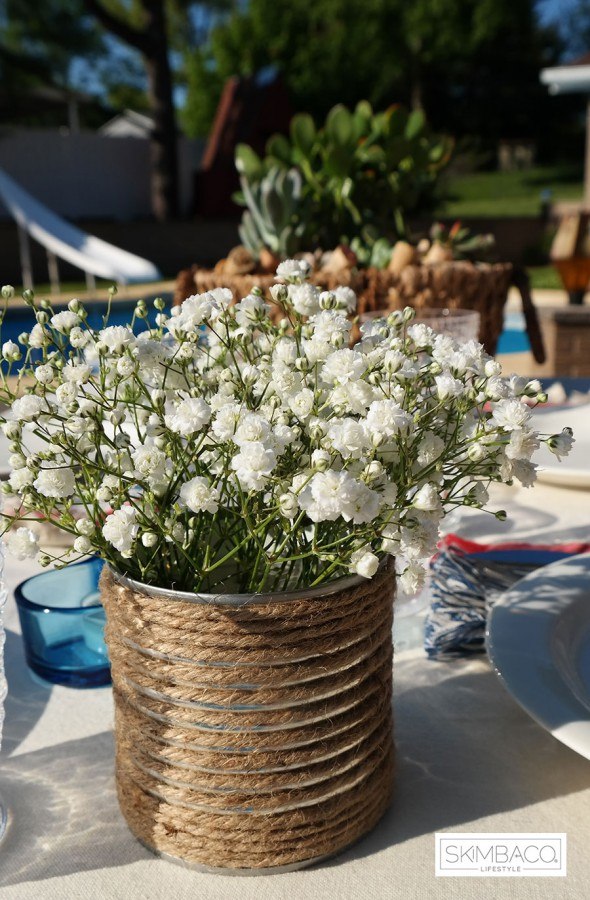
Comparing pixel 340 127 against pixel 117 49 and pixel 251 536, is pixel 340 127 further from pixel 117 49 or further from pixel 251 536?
pixel 117 49

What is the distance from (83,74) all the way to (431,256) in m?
31.1

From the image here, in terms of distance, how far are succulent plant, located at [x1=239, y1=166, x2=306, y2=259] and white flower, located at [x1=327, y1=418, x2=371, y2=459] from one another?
1.29m

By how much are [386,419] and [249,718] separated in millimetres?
189

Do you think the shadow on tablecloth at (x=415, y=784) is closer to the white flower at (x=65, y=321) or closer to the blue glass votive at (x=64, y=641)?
the blue glass votive at (x=64, y=641)

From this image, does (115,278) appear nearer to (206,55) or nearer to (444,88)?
(444,88)

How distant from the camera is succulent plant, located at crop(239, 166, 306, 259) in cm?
174

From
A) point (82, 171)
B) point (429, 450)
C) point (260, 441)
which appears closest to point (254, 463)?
point (260, 441)

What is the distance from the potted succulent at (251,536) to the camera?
1.68 feet

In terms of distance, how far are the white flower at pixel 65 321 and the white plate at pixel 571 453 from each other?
0.59m

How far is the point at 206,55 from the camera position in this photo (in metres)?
27.2

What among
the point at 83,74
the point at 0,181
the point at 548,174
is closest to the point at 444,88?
the point at 548,174

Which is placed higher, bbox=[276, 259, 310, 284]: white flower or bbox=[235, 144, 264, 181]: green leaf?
bbox=[235, 144, 264, 181]: green leaf

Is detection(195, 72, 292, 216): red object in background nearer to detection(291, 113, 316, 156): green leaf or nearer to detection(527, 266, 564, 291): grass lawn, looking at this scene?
detection(527, 266, 564, 291): grass lawn

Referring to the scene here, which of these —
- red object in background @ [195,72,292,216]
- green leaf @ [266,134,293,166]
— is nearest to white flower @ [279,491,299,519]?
green leaf @ [266,134,293,166]
